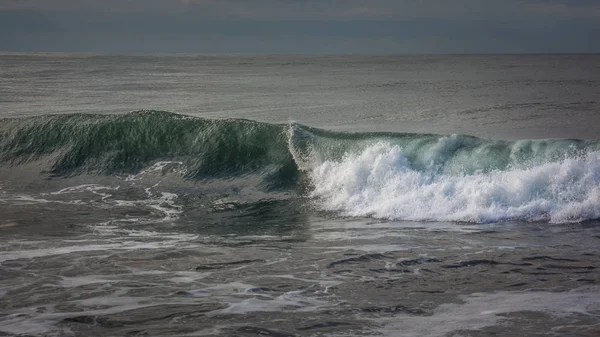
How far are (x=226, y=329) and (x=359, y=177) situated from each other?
400 inches

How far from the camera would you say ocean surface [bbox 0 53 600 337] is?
10039 mm

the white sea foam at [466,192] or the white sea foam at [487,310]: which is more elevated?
the white sea foam at [466,192]

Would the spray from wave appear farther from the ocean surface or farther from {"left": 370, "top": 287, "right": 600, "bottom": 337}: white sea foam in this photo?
{"left": 370, "top": 287, "right": 600, "bottom": 337}: white sea foam

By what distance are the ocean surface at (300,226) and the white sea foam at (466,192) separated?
45 mm

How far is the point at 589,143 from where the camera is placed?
19.1 m

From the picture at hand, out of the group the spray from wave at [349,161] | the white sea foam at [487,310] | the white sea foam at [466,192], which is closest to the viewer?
the white sea foam at [487,310]

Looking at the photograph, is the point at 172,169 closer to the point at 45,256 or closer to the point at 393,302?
the point at 45,256

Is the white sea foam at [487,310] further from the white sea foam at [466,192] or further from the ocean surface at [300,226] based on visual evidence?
the white sea foam at [466,192]

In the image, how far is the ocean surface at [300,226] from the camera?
32.9ft

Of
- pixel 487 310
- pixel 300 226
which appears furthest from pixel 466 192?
pixel 487 310

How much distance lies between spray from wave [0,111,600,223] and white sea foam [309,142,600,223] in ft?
0.08

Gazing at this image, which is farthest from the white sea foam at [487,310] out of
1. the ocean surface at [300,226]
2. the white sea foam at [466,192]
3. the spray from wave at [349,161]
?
the spray from wave at [349,161]

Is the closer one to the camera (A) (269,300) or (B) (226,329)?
(B) (226,329)

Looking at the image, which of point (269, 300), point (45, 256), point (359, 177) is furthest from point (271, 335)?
point (359, 177)
